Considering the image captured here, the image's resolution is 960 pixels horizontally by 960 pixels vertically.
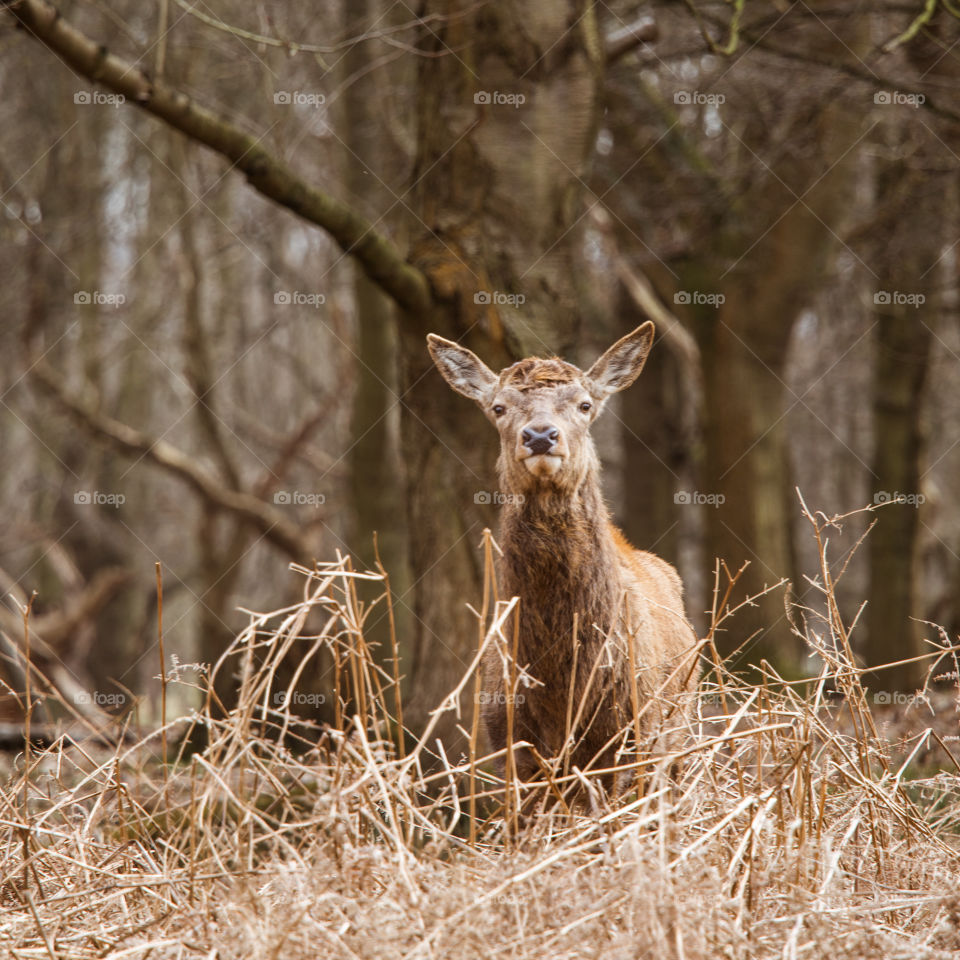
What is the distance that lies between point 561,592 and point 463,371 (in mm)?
1610

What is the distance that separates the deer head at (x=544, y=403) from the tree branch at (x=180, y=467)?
7497 millimetres

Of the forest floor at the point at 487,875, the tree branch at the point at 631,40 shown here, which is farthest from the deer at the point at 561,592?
the tree branch at the point at 631,40

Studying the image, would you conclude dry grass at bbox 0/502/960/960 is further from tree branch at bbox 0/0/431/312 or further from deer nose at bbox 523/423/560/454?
tree branch at bbox 0/0/431/312

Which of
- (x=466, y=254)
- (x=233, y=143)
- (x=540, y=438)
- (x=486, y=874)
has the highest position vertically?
(x=233, y=143)

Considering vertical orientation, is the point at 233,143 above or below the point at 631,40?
below

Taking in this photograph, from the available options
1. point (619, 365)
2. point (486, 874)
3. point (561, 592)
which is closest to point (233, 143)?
point (619, 365)

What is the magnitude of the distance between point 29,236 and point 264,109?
3.95m

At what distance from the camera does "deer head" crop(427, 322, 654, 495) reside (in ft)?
18.6

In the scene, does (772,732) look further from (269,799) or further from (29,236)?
(29,236)

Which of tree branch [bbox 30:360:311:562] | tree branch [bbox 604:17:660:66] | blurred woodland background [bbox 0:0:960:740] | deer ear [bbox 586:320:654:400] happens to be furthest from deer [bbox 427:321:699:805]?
tree branch [bbox 30:360:311:562]

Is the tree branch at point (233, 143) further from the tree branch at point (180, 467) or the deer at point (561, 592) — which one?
the tree branch at point (180, 467)

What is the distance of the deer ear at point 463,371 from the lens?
21.4 ft

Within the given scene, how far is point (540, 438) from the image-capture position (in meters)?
5.59

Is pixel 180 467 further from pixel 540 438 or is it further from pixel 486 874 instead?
pixel 486 874
